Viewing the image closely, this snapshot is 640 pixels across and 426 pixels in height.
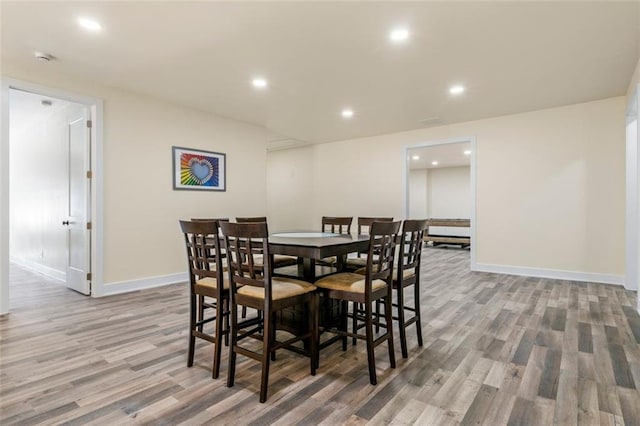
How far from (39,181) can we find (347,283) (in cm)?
582

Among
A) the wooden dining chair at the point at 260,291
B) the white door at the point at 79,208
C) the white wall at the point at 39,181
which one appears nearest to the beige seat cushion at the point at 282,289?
the wooden dining chair at the point at 260,291

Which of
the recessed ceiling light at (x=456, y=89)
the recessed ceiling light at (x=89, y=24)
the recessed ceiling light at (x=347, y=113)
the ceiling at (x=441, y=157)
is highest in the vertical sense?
the recessed ceiling light at (x=347, y=113)

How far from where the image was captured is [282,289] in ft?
6.88

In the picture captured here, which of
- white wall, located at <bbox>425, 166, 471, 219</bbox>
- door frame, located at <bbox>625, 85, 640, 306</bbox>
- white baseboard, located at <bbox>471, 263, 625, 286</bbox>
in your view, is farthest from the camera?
white wall, located at <bbox>425, 166, 471, 219</bbox>

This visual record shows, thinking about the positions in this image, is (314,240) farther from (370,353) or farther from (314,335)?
(370,353)

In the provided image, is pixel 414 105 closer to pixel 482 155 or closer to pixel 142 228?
pixel 482 155

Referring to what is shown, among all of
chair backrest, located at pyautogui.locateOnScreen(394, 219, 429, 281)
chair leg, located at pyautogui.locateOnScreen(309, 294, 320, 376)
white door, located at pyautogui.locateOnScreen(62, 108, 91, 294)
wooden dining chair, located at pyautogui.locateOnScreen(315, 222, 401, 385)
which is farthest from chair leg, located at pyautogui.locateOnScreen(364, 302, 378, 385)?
white door, located at pyautogui.locateOnScreen(62, 108, 91, 294)

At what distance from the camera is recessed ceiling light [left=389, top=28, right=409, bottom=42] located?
282cm

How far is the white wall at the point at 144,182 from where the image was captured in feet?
Result: 13.6

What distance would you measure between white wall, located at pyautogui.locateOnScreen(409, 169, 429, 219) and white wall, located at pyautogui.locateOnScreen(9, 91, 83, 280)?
950 centimetres

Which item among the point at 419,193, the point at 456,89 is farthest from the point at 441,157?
the point at 456,89

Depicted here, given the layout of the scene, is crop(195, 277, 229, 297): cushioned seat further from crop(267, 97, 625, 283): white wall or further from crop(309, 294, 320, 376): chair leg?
crop(267, 97, 625, 283): white wall

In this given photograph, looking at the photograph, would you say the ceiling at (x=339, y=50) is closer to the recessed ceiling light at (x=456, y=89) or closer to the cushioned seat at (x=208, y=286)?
the recessed ceiling light at (x=456, y=89)

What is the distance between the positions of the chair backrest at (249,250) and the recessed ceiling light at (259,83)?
2.53m
